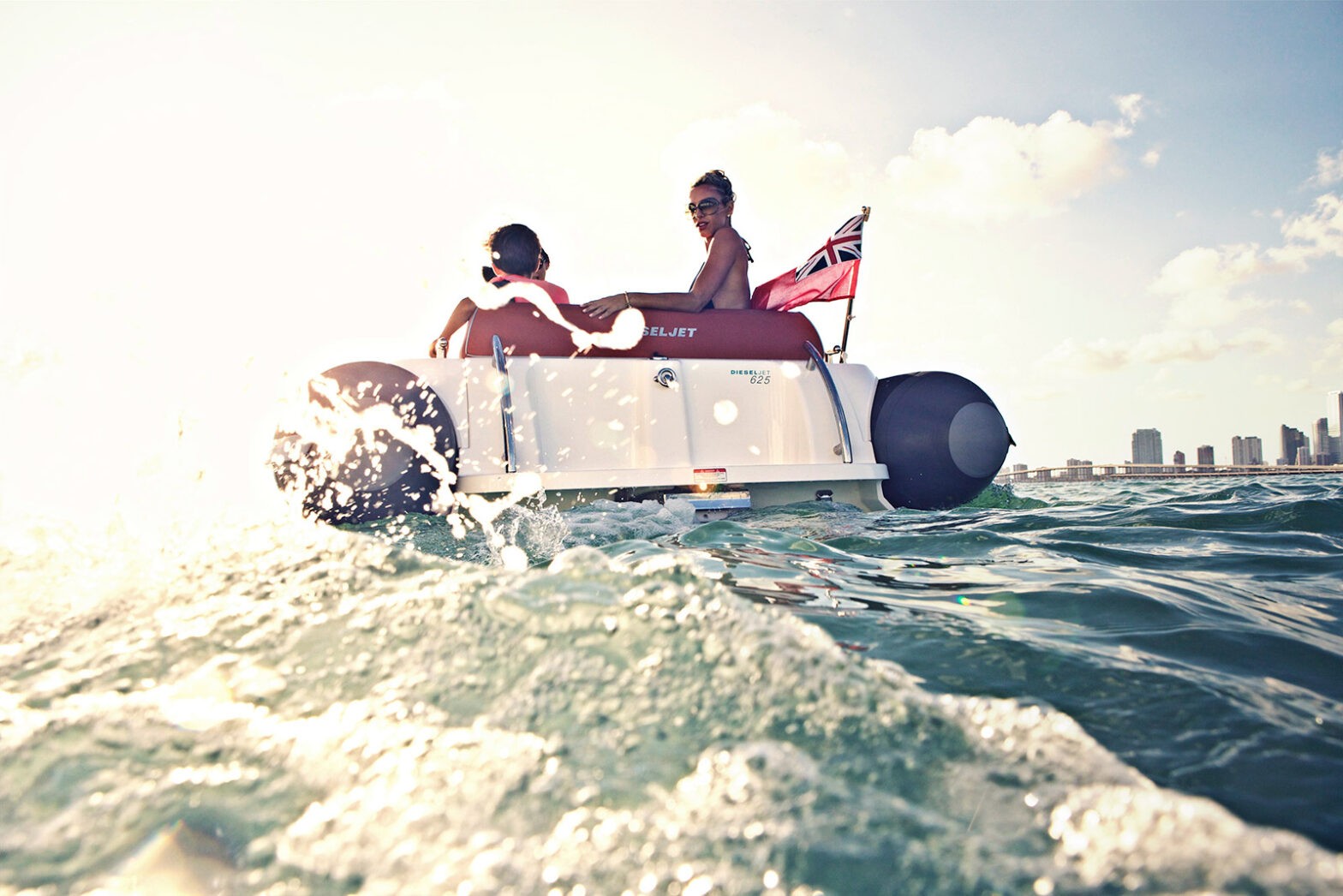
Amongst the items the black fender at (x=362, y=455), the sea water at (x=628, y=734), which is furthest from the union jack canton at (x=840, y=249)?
the sea water at (x=628, y=734)

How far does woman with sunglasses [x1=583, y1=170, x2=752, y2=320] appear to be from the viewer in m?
4.27

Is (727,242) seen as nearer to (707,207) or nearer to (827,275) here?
(707,207)

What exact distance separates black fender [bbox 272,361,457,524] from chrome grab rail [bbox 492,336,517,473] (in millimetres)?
241

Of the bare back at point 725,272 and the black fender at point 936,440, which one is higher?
the bare back at point 725,272

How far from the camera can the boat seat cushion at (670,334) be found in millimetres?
3988

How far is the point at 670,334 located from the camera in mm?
4277

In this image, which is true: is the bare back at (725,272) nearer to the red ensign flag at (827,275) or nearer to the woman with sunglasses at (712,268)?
the woman with sunglasses at (712,268)

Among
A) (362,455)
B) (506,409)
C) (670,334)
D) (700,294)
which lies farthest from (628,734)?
(700,294)

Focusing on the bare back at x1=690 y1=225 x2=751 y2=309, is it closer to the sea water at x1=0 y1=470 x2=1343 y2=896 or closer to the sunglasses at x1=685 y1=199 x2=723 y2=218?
the sunglasses at x1=685 y1=199 x2=723 y2=218

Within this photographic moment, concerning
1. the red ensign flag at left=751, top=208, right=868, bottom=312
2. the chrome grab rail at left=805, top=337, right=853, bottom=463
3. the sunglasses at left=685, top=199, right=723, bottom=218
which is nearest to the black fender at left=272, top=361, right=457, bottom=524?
the chrome grab rail at left=805, top=337, right=853, bottom=463

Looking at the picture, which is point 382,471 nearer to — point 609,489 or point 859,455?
point 609,489

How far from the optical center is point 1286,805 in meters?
0.91

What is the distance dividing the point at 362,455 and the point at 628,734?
8.66ft

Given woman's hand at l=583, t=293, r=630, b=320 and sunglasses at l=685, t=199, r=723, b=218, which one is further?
sunglasses at l=685, t=199, r=723, b=218
